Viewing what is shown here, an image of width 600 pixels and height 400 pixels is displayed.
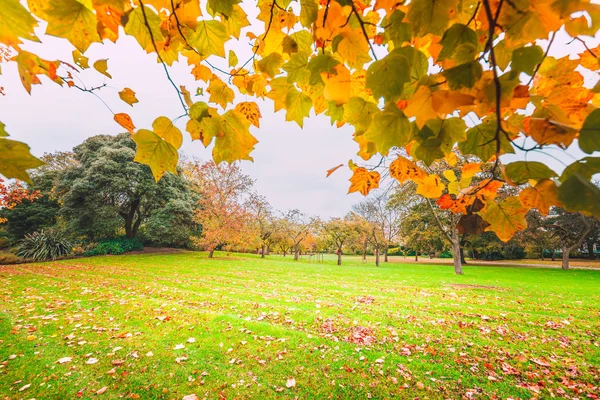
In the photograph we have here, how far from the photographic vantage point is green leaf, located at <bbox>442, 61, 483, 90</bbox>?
2.36 feet

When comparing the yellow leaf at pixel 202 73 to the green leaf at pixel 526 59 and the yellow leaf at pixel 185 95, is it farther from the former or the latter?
the green leaf at pixel 526 59

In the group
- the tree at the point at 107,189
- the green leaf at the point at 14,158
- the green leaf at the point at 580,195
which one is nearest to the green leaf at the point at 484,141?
the green leaf at the point at 580,195

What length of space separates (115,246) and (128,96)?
71.7 ft

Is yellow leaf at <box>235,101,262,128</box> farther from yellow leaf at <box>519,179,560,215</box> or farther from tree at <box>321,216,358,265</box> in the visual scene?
tree at <box>321,216,358,265</box>

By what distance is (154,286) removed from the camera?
7777mm

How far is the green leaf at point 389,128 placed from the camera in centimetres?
87

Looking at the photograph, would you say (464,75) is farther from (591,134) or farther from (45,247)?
(45,247)

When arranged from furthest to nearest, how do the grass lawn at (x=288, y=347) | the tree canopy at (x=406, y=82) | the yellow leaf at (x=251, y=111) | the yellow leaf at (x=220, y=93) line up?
the grass lawn at (x=288, y=347)
the yellow leaf at (x=220, y=93)
the yellow leaf at (x=251, y=111)
the tree canopy at (x=406, y=82)

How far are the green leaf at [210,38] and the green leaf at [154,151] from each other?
0.54 meters

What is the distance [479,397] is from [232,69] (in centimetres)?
376

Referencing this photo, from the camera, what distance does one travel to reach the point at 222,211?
62.3 ft

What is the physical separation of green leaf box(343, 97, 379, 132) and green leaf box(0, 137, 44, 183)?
1.03 metres

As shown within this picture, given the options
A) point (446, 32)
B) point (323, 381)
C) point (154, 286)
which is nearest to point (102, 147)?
point (154, 286)

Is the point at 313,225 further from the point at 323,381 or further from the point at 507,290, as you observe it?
the point at 323,381
